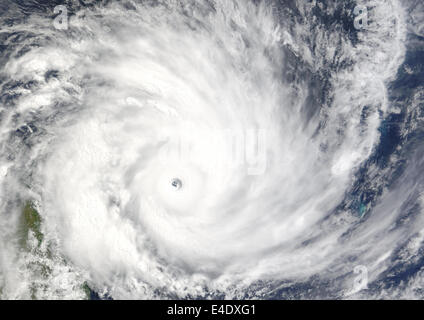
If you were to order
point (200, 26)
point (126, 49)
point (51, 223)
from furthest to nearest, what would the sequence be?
point (51, 223) < point (126, 49) < point (200, 26)

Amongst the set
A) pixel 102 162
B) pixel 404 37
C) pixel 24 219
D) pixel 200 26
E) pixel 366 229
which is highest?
Answer: pixel 200 26

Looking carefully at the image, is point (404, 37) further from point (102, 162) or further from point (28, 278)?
point (28, 278)

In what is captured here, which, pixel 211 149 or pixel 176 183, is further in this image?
pixel 176 183

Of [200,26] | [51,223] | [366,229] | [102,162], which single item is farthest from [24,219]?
[366,229]

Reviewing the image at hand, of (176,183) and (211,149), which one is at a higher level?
Result: (211,149)

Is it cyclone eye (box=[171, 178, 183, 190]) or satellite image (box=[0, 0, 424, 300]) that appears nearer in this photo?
satellite image (box=[0, 0, 424, 300])

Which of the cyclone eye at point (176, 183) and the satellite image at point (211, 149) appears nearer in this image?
the satellite image at point (211, 149)

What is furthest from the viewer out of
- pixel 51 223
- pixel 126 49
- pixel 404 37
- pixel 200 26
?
pixel 51 223

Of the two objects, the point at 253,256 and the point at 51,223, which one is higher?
the point at 51,223
